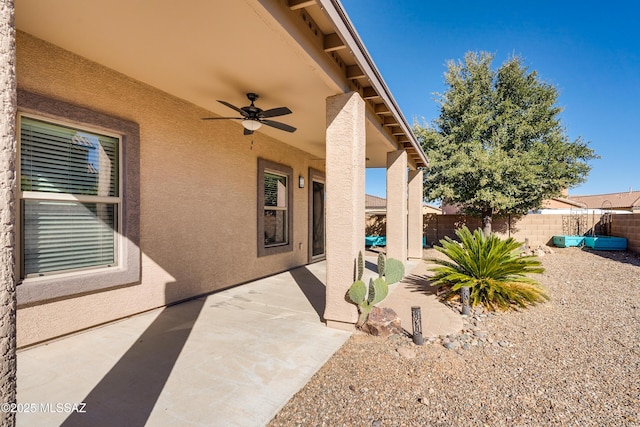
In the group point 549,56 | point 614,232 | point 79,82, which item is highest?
point 549,56

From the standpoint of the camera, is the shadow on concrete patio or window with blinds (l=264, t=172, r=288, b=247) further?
window with blinds (l=264, t=172, r=288, b=247)

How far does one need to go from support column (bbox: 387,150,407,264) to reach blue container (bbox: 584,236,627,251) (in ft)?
29.1

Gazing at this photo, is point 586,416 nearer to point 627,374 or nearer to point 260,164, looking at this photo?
point 627,374

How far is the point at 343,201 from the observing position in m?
3.80

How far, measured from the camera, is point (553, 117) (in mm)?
12547

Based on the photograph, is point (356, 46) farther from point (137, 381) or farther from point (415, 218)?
point (415, 218)

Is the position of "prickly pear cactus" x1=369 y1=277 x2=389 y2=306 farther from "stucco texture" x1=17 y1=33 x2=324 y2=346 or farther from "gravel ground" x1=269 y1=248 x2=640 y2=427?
"stucco texture" x1=17 y1=33 x2=324 y2=346

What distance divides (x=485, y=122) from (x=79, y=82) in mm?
13714

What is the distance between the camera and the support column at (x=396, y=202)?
7.09 meters

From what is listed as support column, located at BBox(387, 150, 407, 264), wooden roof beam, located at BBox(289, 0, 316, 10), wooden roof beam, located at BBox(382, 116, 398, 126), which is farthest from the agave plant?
wooden roof beam, located at BBox(289, 0, 316, 10)

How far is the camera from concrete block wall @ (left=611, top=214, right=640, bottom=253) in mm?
10125

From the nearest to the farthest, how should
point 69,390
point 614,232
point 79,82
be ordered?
point 69,390 → point 79,82 → point 614,232

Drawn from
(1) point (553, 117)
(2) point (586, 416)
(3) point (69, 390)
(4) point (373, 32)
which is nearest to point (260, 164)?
(3) point (69, 390)

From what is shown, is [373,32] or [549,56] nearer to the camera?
[373,32]
